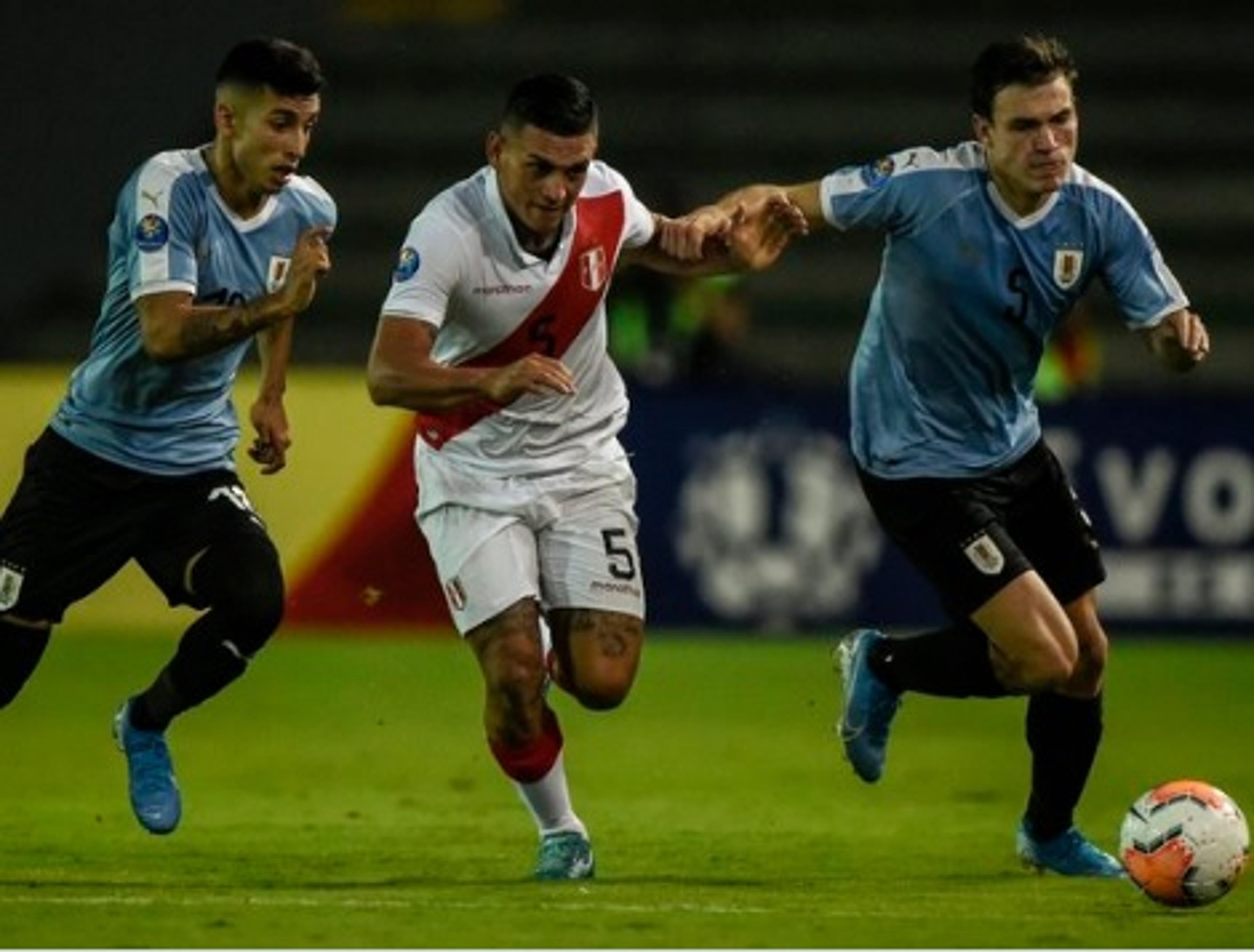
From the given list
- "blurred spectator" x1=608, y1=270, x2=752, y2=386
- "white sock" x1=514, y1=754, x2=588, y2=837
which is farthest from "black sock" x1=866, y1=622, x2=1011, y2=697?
"blurred spectator" x1=608, y1=270, x2=752, y2=386

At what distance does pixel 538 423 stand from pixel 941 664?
1412 millimetres

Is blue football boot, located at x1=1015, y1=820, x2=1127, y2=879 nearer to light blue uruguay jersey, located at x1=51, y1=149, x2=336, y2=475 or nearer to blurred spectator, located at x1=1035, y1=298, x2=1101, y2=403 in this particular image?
light blue uruguay jersey, located at x1=51, y1=149, x2=336, y2=475

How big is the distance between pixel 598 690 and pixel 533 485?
0.62m

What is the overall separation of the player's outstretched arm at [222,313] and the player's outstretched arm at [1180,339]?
2.34 meters

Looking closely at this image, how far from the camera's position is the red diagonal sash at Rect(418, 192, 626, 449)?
884cm

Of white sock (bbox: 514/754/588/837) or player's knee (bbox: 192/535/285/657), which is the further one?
player's knee (bbox: 192/535/285/657)

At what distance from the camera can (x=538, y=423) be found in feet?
29.4

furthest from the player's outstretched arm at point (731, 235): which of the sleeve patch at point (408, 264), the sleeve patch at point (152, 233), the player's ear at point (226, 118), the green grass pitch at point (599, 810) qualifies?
the green grass pitch at point (599, 810)

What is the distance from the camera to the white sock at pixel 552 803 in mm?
Result: 8719

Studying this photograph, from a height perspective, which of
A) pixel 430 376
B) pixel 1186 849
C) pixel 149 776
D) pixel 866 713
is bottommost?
pixel 149 776

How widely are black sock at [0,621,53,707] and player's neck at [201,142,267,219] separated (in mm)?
1359

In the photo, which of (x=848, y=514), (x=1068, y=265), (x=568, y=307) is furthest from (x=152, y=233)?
(x=848, y=514)

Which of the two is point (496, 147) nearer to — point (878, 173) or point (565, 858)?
point (878, 173)

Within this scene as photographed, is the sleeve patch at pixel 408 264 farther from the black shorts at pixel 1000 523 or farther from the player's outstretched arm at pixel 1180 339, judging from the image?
the player's outstretched arm at pixel 1180 339
